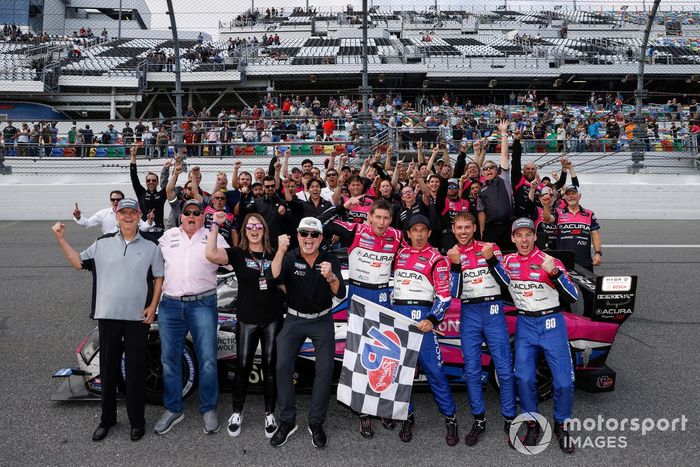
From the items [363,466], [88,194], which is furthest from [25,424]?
[88,194]

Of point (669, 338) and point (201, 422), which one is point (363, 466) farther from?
point (669, 338)

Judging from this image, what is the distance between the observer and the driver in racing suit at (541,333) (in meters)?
3.74

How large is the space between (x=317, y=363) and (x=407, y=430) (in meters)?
0.78

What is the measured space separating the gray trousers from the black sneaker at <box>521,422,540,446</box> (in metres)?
1.37

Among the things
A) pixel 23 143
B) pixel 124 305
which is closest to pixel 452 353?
pixel 124 305

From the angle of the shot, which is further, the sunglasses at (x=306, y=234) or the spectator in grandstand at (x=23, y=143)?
the spectator in grandstand at (x=23, y=143)

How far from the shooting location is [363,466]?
354 cm

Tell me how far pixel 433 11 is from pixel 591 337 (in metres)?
50.6

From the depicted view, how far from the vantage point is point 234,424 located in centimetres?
391

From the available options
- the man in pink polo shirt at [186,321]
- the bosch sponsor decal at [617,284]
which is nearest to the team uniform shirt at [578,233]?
the bosch sponsor decal at [617,284]

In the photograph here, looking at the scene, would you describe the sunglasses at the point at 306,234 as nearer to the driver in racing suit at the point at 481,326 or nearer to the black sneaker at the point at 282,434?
the driver in racing suit at the point at 481,326

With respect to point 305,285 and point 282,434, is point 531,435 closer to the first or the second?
point 282,434

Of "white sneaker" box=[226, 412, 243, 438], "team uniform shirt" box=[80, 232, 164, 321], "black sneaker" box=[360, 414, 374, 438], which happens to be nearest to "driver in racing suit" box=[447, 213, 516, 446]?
"black sneaker" box=[360, 414, 374, 438]

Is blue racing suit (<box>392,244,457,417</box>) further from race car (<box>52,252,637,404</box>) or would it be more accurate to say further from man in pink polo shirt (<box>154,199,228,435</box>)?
man in pink polo shirt (<box>154,199,228,435</box>)
